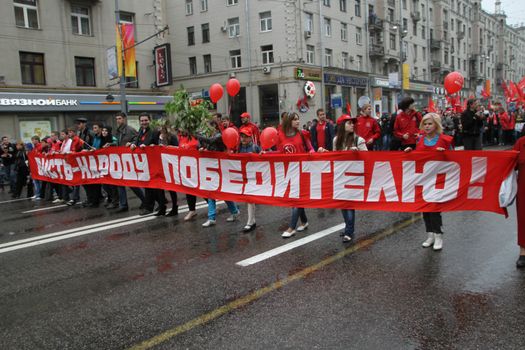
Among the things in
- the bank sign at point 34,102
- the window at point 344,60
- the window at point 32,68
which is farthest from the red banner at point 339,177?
the window at point 344,60

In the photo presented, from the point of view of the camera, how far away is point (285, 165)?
6859 millimetres

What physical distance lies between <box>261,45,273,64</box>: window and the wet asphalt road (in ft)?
95.2

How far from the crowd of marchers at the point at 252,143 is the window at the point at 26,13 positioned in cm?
1127

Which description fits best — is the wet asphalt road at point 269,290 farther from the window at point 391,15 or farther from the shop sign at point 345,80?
the window at point 391,15

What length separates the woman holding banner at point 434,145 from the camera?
18.4 feet

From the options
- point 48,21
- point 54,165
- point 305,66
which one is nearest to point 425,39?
point 305,66

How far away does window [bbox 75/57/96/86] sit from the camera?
26250 mm

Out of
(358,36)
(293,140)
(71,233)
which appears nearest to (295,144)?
(293,140)

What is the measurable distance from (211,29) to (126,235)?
1296 inches

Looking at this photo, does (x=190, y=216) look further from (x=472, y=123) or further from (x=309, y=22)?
(x=309, y=22)

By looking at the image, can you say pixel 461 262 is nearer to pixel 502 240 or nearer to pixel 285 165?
pixel 502 240

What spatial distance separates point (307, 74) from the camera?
34.6 m

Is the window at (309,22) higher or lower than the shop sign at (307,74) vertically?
higher

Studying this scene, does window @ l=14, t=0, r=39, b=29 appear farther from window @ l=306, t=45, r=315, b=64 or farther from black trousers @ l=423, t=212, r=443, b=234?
black trousers @ l=423, t=212, r=443, b=234
